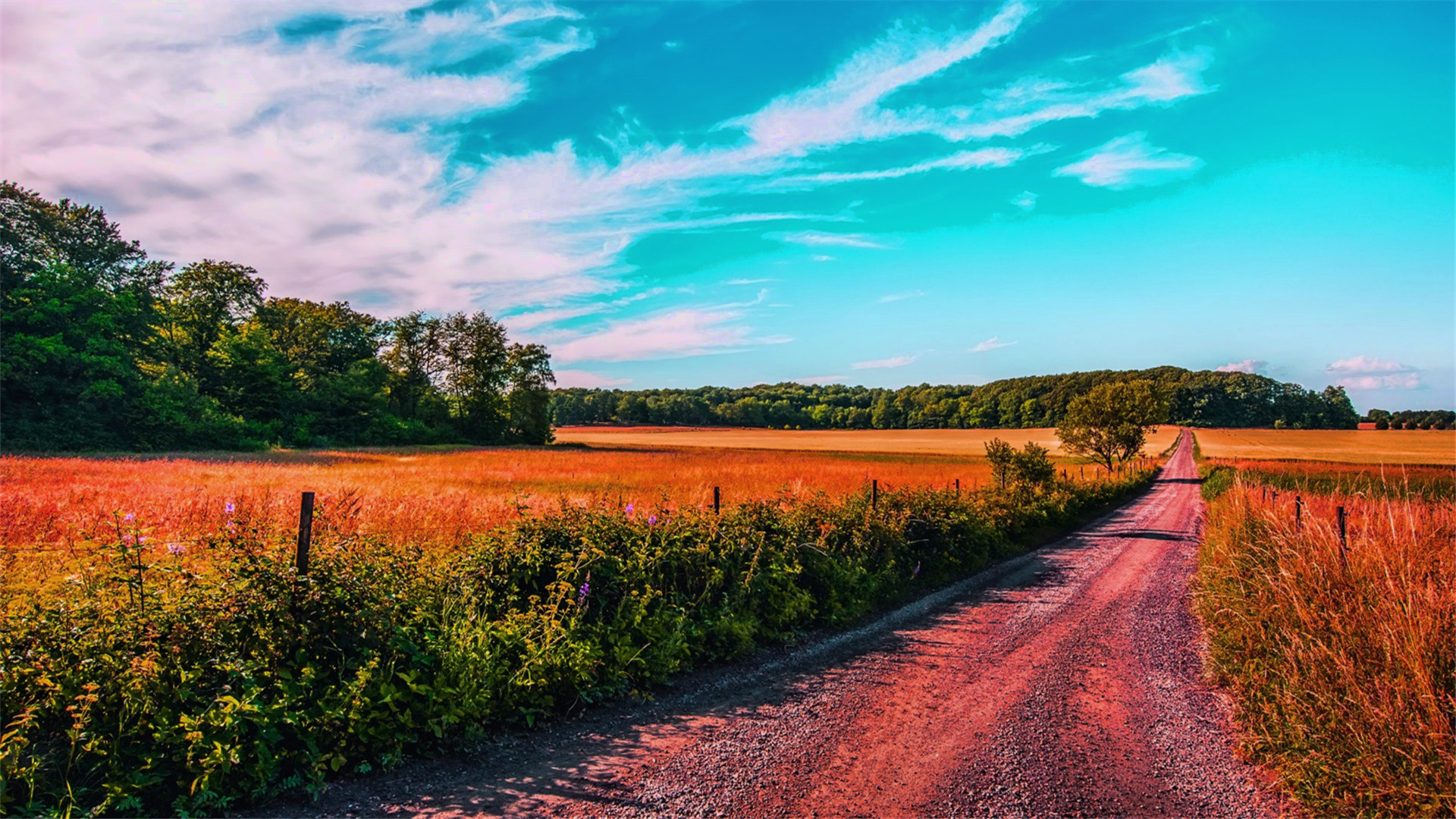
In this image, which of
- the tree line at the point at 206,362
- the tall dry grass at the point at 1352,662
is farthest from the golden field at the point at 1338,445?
the tree line at the point at 206,362

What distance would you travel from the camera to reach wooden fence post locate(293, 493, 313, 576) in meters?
5.08

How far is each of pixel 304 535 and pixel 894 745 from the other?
16.0 ft

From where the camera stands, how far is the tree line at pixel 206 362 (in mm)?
33844

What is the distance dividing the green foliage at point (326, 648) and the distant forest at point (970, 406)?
11241 cm

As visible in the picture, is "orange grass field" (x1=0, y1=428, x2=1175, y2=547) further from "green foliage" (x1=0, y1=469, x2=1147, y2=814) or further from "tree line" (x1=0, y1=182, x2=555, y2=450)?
"tree line" (x1=0, y1=182, x2=555, y2=450)

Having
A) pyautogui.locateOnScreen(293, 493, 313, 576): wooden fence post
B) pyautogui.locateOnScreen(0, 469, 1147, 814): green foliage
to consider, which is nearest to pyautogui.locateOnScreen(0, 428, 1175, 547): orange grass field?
pyautogui.locateOnScreen(293, 493, 313, 576): wooden fence post

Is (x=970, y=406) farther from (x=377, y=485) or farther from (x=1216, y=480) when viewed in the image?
(x=377, y=485)

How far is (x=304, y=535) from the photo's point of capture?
17.0 ft

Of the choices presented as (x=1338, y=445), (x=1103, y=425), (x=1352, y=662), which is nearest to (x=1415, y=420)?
(x=1338, y=445)

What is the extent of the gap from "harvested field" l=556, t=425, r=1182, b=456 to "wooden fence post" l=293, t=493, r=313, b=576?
60.5 meters

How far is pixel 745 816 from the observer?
3.91 metres

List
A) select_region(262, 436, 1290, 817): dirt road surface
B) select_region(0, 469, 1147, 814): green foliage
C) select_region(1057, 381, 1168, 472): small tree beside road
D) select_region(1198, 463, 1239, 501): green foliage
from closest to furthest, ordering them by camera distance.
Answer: select_region(0, 469, 1147, 814): green foliage < select_region(262, 436, 1290, 817): dirt road surface < select_region(1198, 463, 1239, 501): green foliage < select_region(1057, 381, 1168, 472): small tree beside road

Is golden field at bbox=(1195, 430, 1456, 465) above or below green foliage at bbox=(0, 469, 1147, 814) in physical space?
below

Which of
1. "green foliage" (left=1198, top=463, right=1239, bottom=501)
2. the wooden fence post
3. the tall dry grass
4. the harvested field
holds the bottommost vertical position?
"green foliage" (left=1198, top=463, right=1239, bottom=501)
